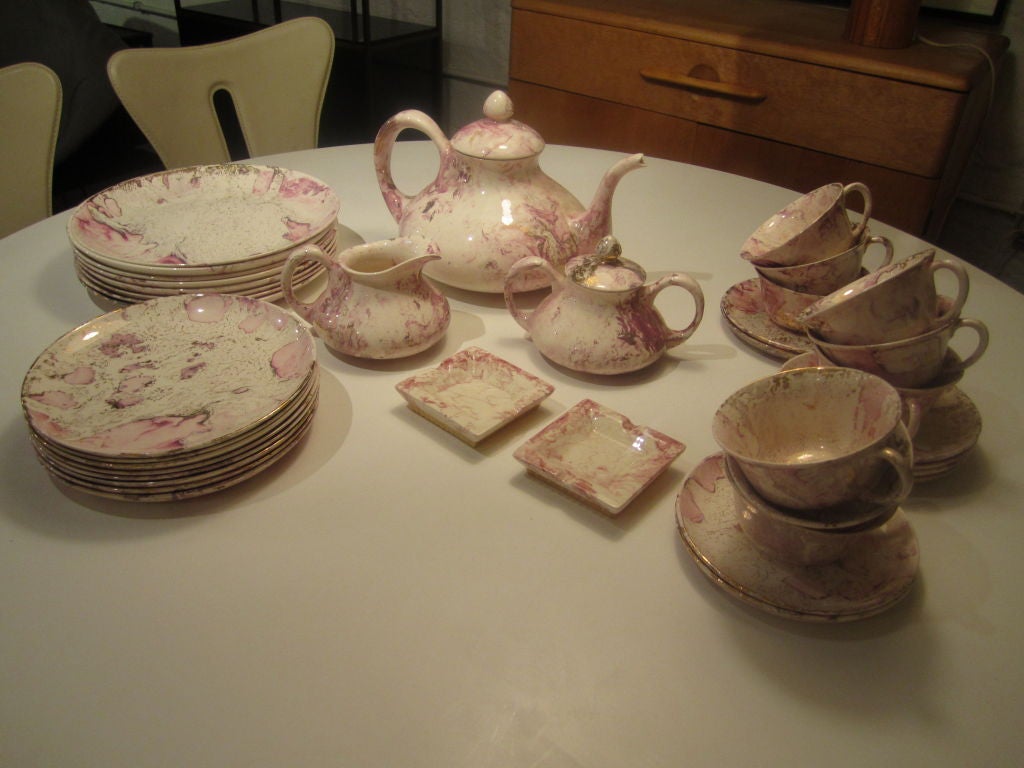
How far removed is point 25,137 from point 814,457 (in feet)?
4.48

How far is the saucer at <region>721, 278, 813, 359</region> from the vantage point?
0.88 m

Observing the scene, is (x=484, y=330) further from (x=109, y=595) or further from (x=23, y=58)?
(x=23, y=58)

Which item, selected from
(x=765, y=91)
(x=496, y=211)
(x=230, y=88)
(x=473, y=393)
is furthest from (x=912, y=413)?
(x=230, y=88)

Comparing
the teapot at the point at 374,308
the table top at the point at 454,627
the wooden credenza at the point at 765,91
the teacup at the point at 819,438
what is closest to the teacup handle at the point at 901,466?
the teacup at the point at 819,438

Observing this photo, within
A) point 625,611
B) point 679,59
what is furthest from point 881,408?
point 679,59

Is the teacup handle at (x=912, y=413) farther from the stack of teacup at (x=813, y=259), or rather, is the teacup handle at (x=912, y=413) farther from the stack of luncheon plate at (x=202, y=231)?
the stack of luncheon plate at (x=202, y=231)

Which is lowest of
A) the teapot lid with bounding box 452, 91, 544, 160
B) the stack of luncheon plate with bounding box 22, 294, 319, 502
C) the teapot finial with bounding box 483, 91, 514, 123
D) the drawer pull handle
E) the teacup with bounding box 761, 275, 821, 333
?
the stack of luncheon plate with bounding box 22, 294, 319, 502

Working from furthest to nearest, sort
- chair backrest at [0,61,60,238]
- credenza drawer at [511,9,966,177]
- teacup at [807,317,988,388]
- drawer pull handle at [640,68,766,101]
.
Result: drawer pull handle at [640,68,766,101] → credenza drawer at [511,9,966,177] → chair backrest at [0,61,60,238] → teacup at [807,317,988,388]

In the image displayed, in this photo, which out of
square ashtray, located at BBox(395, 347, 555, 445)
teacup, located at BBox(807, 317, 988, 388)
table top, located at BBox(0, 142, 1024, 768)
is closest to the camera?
table top, located at BBox(0, 142, 1024, 768)

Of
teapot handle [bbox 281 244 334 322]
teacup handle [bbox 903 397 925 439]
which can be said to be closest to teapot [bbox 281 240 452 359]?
teapot handle [bbox 281 244 334 322]

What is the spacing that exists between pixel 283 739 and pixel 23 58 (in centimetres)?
261

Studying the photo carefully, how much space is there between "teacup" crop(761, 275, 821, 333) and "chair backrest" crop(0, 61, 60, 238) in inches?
47.9

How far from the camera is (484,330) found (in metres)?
0.94

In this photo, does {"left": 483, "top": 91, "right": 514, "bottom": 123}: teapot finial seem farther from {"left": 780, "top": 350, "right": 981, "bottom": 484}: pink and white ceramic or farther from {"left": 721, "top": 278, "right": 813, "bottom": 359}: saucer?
{"left": 780, "top": 350, "right": 981, "bottom": 484}: pink and white ceramic
